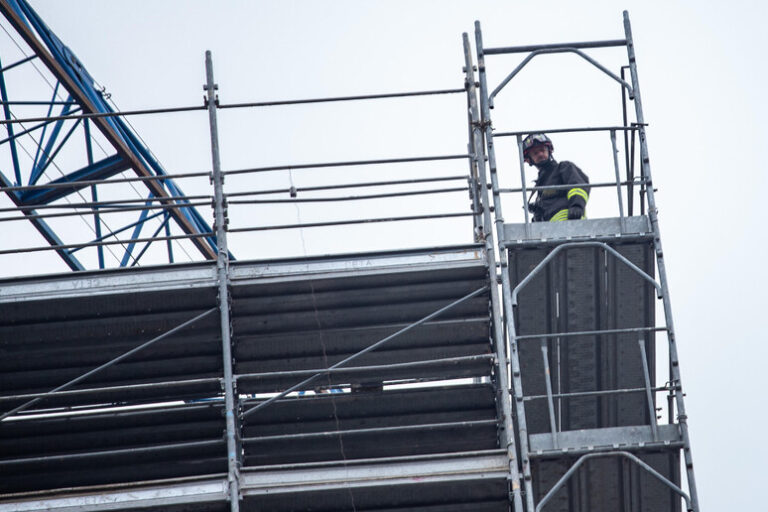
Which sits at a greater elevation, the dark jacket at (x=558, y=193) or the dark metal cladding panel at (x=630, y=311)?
the dark jacket at (x=558, y=193)

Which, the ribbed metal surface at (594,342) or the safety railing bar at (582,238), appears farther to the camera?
the ribbed metal surface at (594,342)

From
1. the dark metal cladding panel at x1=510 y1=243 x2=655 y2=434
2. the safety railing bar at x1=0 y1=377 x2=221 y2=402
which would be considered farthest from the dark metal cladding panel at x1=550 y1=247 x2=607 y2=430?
the safety railing bar at x1=0 y1=377 x2=221 y2=402

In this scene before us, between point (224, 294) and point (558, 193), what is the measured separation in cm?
334

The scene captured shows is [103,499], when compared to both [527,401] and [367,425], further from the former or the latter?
[527,401]

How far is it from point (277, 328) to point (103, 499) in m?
2.22

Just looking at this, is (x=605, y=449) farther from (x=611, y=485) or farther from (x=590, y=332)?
(x=590, y=332)

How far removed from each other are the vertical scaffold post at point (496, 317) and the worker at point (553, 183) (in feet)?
1.96

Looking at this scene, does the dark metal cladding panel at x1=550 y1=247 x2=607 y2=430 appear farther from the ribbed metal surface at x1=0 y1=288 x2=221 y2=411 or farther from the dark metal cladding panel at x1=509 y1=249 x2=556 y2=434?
the ribbed metal surface at x1=0 y1=288 x2=221 y2=411

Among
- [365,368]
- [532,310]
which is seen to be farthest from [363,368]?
[532,310]

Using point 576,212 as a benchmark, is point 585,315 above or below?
below

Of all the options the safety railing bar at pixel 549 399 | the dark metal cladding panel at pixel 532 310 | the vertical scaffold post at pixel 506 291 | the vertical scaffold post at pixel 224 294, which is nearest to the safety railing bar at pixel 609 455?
the vertical scaffold post at pixel 506 291

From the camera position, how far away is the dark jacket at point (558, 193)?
12.2 m

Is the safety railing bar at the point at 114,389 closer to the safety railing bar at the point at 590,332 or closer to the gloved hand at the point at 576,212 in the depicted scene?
the safety railing bar at the point at 590,332

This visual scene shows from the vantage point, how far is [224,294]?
11.7m
